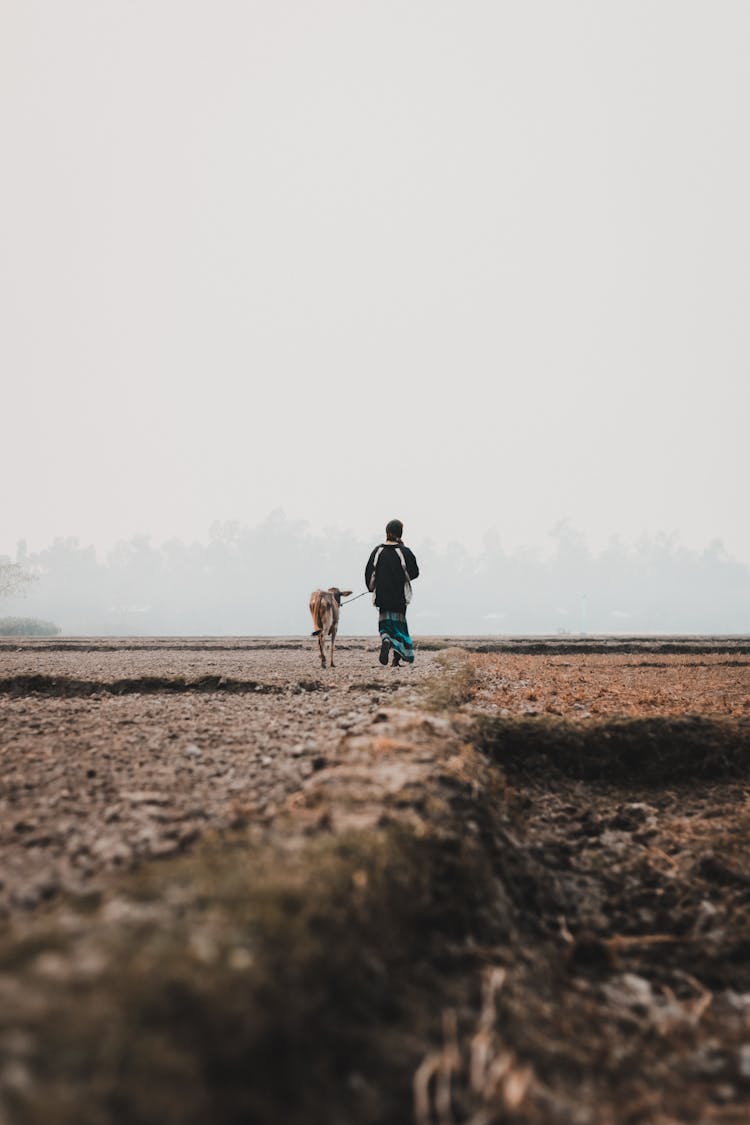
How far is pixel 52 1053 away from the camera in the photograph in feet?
4.10

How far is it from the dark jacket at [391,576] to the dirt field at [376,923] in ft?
22.4

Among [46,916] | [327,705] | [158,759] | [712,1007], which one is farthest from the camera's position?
[327,705]

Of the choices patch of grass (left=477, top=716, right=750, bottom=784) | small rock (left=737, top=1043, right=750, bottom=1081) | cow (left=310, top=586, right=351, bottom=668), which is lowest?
small rock (left=737, top=1043, right=750, bottom=1081)

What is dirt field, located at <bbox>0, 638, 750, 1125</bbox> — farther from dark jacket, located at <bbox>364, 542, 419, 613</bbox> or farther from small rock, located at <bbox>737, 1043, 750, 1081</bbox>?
dark jacket, located at <bbox>364, 542, 419, 613</bbox>

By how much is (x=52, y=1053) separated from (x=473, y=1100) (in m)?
1.07

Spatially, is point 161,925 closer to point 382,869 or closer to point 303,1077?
point 303,1077

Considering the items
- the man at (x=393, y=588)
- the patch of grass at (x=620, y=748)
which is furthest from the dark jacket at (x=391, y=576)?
the patch of grass at (x=620, y=748)

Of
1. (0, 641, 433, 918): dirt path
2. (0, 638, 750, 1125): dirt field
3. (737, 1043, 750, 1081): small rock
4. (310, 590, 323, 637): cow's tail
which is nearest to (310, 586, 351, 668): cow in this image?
(310, 590, 323, 637): cow's tail

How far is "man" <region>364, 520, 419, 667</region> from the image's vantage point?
12.0m

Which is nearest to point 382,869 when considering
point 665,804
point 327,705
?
point 665,804

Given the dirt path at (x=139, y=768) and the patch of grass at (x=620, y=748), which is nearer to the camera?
the dirt path at (x=139, y=768)

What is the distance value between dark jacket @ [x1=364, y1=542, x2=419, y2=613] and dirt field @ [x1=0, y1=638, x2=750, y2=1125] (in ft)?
22.4

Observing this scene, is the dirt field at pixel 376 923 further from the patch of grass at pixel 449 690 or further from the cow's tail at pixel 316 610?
the cow's tail at pixel 316 610

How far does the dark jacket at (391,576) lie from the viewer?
1202 centimetres
